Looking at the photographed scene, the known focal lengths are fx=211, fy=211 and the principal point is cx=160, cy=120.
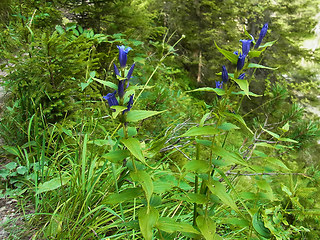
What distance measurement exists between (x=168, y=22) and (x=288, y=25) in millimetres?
2880

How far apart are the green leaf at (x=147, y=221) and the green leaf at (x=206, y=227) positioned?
22 cm

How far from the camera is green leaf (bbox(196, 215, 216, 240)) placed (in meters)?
0.83

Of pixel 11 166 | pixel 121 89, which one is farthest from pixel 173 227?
pixel 11 166

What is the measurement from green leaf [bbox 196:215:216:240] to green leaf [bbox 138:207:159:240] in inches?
8.7

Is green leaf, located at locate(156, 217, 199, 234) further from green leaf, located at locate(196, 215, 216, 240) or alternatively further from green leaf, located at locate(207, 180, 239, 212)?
green leaf, located at locate(207, 180, 239, 212)

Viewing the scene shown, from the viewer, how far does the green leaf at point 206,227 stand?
83 cm

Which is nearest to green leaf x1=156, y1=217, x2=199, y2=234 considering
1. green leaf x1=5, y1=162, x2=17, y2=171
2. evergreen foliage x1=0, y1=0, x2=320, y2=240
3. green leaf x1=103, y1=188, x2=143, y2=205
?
evergreen foliage x1=0, y1=0, x2=320, y2=240

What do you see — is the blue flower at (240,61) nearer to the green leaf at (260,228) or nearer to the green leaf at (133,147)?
the green leaf at (133,147)

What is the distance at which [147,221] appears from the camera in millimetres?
743

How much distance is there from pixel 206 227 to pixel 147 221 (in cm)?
28

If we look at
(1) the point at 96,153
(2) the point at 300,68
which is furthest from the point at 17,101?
(2) the point at 300,68

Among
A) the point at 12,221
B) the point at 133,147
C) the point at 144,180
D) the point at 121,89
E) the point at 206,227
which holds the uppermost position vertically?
the point at 121,89

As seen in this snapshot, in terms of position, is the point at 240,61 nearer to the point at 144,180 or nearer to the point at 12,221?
the point at 144,180

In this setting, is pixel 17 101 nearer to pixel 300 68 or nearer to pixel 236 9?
pixel 236 9
